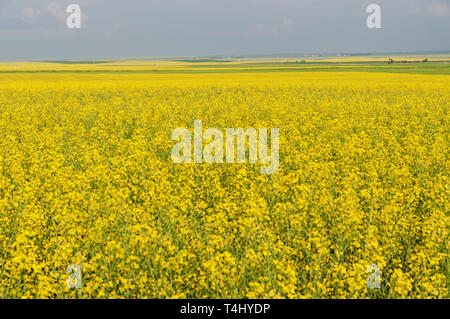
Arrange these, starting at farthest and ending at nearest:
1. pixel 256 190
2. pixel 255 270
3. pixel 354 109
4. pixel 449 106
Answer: pixel 449 106 < pixel 354 109 < pixel 256 190 < pixel 255 270

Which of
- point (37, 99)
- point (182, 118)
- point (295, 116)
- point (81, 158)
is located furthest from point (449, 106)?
point (37, 99)

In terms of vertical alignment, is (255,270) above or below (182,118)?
below

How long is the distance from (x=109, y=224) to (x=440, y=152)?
8.17m

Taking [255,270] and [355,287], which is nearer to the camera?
[355,287]

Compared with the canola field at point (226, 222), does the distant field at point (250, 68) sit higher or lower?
higher

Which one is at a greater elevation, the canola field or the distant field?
the distant field

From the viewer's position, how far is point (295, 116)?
1491cm

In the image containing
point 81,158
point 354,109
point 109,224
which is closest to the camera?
point 109,224

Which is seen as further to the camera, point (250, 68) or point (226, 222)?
point (250, 68)

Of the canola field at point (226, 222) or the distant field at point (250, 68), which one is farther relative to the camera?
the distant field at point (250, 68)

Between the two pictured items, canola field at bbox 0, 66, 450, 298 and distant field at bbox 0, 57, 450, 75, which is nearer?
canola field at bbox 0, 66, 450, 298

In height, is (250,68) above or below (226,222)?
above
